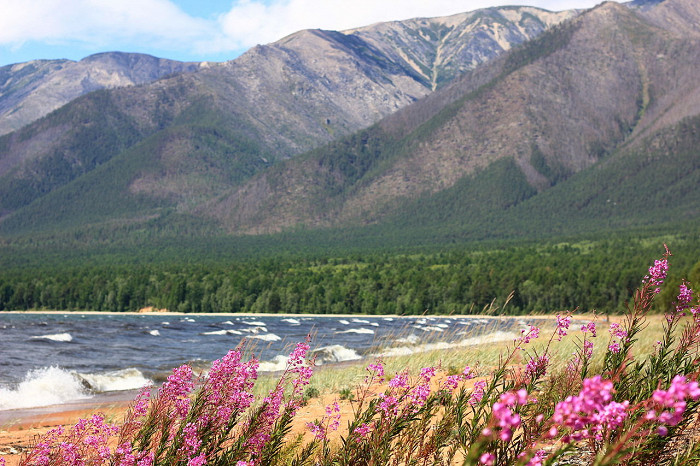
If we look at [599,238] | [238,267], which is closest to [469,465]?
[238,267]

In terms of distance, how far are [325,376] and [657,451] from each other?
16.4m

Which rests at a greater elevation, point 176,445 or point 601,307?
point 176,445

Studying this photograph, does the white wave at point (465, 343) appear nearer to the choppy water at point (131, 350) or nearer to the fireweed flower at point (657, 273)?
the choppy water at point (131, 350)

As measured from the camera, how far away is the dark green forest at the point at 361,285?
97.0m

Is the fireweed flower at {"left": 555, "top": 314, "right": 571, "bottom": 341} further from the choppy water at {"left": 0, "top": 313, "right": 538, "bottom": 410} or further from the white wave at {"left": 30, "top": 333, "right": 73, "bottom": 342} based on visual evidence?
the white wave at {"left": 30, "top": 333, "right": 73, "bottom": 342}

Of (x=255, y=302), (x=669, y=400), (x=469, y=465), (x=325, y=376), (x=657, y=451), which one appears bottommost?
(x=255, y=302)

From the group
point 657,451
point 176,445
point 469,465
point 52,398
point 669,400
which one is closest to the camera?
point 669,400

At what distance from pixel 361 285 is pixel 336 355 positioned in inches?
2844

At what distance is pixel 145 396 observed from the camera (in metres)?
7.55

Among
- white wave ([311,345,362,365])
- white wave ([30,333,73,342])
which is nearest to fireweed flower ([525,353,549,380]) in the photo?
white wave ([311,345,362,365])

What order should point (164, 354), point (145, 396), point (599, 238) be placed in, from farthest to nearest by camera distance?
point (599, 238) → point (164, 354) → point (145, 396)

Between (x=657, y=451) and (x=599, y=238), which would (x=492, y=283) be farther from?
(x=657, y=451)

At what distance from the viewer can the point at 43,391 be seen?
1006 inches

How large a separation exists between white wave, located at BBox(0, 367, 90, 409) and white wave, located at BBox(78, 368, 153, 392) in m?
0.62
